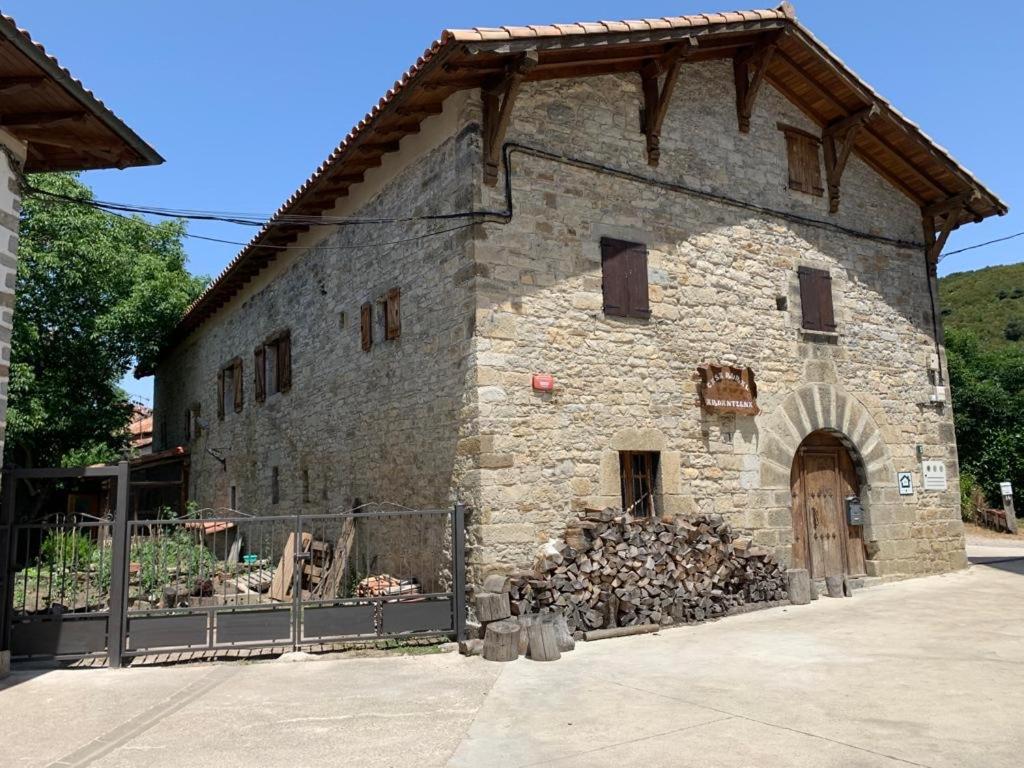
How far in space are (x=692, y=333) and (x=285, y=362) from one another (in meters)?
7.40

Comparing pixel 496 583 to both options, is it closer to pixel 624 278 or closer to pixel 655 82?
pixel 624 278

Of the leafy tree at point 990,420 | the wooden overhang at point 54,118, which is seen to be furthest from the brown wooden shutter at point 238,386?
the leafy tree at point 990,420

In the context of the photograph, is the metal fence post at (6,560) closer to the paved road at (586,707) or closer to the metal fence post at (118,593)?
the paved road at (586,707)

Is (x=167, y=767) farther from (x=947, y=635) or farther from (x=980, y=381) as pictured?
(x=980, y=381)

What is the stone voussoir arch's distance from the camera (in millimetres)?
10523

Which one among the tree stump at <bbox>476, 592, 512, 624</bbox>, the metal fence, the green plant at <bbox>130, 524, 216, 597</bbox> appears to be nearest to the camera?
the metal fence

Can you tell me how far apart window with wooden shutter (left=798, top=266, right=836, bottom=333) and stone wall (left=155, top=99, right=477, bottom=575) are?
5.38 m

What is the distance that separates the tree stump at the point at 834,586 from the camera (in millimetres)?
10562

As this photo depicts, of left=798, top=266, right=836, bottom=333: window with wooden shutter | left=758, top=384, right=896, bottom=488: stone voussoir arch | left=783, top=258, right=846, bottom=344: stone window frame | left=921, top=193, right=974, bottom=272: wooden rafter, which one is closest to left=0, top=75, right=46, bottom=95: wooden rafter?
left=758, top=384, right=896, bottom=488: stone voussoir arch

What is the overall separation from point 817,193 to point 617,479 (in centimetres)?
590

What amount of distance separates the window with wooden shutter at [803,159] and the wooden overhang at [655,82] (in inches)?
12.1

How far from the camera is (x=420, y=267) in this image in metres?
9.67

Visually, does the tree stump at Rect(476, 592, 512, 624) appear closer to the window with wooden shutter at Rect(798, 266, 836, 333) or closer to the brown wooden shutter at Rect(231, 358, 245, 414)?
the window with wooden shutter at Rect(798, 266, 836, 333)

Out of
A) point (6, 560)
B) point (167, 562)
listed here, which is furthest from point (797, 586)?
point (167, 562)
